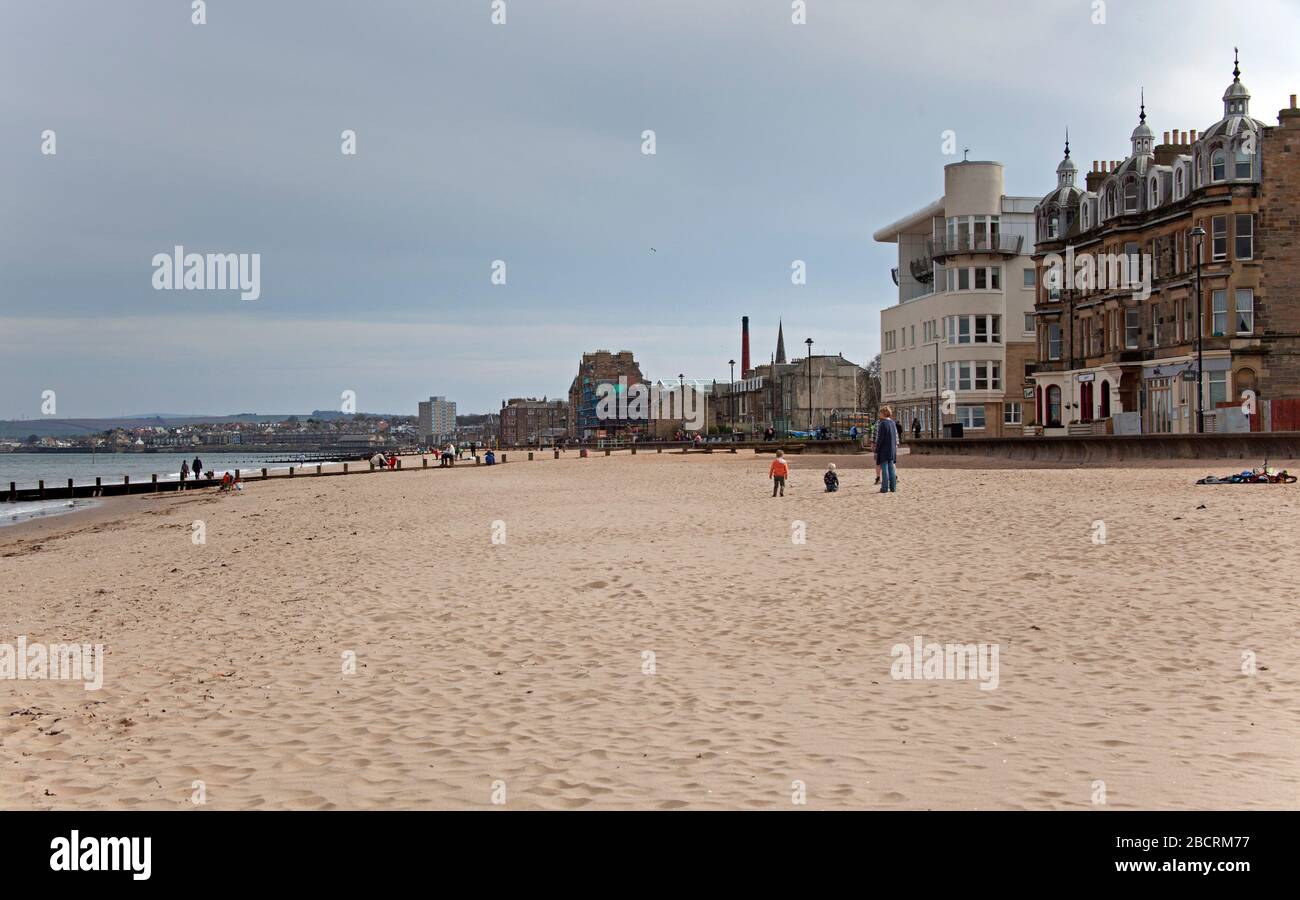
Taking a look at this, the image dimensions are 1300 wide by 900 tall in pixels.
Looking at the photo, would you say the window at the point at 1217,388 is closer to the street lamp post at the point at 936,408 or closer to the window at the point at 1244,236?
the window at the point at 1244,236

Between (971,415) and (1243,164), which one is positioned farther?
(971,415)

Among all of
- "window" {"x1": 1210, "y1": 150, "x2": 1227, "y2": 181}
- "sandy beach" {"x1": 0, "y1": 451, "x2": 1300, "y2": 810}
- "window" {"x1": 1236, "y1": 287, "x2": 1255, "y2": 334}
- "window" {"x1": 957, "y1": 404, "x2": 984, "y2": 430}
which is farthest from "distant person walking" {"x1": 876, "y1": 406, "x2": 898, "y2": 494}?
"window" {"x1": 957, "y1": 404, "x2": 984, "y2": 430}

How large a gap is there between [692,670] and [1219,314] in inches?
1659

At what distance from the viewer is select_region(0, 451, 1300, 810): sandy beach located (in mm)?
6348

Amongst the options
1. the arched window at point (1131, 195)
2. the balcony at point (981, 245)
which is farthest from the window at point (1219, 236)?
the balcony at point (981, 245)

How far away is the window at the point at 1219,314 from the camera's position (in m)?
43.0

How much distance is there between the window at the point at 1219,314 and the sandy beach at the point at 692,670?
2613 cm

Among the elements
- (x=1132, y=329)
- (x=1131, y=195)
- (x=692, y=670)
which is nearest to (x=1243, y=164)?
(x=1131, y=195)

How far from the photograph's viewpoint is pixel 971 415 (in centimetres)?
7044

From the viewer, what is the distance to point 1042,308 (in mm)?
58875

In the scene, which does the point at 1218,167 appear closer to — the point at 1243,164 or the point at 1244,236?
the point at 1243,164

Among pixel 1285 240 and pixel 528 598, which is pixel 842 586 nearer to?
pixel 528 598

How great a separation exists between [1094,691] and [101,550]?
76.4 feet

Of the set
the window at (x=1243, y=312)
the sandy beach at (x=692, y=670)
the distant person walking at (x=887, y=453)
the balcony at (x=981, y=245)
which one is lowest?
the sandy beach at (x=692, y=670)
